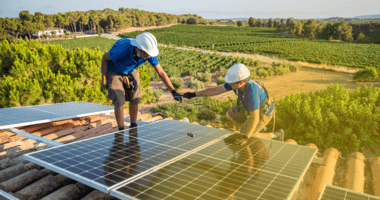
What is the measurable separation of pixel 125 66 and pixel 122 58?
0.78 ft

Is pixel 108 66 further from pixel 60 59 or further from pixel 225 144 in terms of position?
pixel 60 59

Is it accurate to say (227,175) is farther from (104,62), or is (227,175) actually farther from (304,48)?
(304,48)

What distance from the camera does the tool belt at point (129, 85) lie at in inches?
211

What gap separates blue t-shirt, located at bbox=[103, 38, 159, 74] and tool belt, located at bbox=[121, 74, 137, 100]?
0.12 m

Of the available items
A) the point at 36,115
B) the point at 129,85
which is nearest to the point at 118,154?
the point at 129,85

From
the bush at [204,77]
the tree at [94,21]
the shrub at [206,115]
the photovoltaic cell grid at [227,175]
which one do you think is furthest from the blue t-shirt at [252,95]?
the tree at [94,21]

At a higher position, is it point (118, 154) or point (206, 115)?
point (118, 154)

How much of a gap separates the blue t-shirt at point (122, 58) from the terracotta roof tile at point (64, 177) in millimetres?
1763

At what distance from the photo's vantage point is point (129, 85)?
5445 mm

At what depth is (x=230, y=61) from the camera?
41.7m

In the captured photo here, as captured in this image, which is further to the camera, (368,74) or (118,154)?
(368,74)

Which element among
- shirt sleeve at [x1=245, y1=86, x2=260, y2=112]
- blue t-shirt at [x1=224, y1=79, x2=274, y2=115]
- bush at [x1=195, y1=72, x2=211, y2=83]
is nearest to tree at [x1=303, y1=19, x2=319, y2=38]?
bush at [x1=195, y1=72, x2=211, y2=83]

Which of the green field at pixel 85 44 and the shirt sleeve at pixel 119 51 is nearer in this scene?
the shirt sleeve at pixel 119 51

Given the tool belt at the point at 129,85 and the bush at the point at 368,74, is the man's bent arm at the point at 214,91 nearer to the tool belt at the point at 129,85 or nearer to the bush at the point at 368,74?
the tool belt at the point at 129,85
